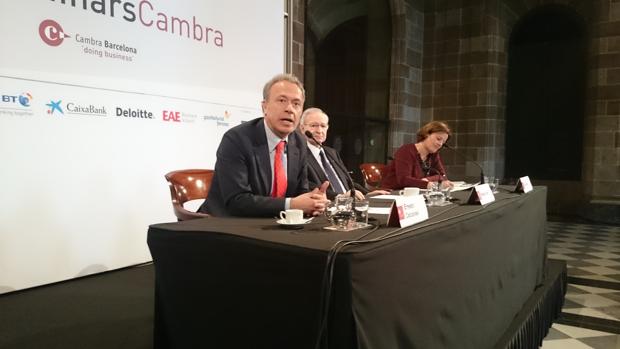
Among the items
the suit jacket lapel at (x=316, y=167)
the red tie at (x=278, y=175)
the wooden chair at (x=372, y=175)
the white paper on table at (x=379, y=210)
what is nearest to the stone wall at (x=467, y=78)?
the wooden chair at (x=372, y=175)

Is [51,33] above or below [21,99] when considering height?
above

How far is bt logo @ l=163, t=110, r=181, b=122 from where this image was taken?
3.17 m

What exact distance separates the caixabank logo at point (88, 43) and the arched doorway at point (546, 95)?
263 inches

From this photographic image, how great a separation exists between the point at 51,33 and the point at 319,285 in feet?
7.70

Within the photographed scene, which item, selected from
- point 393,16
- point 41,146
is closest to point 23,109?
point 41,146

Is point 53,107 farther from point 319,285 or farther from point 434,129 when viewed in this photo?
point 434,129

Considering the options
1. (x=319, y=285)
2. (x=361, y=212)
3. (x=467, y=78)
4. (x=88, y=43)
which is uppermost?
(x=467, y=78)

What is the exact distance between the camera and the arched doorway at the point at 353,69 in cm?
672

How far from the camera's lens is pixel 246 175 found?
5.60ft

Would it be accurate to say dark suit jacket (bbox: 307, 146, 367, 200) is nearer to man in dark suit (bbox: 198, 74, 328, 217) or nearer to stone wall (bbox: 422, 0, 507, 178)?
man in dark suit (bbox: 198, 74, 328, 217)

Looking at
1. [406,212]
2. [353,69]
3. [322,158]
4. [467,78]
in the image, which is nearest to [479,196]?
[406,212]

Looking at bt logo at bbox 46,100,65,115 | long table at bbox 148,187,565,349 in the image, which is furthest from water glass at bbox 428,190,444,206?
bt logo at bbox 46,100,65,115

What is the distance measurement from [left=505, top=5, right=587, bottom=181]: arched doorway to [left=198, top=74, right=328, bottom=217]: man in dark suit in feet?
22.1

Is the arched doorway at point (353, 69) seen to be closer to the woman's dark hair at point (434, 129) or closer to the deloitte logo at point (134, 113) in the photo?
the woman's dark hair at point (434, 129)
